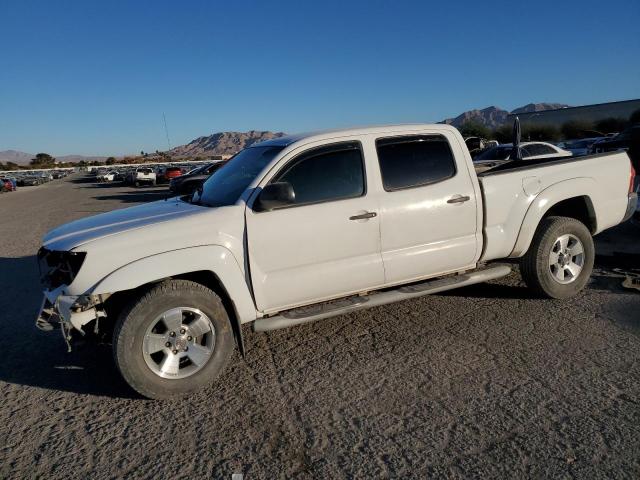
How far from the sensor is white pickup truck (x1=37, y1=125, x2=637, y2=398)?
11.2 feet

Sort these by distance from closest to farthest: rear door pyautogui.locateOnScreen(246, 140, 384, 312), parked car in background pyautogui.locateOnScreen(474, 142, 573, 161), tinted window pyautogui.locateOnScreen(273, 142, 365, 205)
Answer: rear door pyautogui.locateOnScreen(246, 140, 384, 312), tinted window pyautogui.locateOnScreen(273, 142, 365, 205), parked car in background pyautogui.locateOnScreen(474, 142, 573, 161)

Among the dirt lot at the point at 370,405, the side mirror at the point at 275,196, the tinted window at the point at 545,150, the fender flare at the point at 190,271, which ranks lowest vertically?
the dirt lot at the point at 370,405

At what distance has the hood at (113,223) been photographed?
11.5 feet


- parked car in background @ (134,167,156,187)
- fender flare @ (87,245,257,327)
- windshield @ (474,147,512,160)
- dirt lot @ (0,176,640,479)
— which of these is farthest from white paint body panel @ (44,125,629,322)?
parked car in background @ (134,167,156,187)

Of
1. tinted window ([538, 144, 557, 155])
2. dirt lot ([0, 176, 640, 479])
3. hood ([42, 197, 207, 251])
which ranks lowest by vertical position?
dirt lot ([0, 176, 640, 479])

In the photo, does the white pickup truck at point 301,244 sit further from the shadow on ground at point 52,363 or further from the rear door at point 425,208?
the shadow on ground at point 52,363

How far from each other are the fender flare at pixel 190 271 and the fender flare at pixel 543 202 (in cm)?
279

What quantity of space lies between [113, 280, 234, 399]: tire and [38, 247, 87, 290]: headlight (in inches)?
19.4

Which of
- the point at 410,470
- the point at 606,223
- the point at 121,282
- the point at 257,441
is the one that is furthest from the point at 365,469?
the point at 606,223

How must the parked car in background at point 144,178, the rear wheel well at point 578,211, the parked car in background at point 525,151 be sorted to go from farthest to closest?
1. the parked car in background at point 144,178
2. the parked car in background at point 525,151
3. the rear wheel well at point 578,211

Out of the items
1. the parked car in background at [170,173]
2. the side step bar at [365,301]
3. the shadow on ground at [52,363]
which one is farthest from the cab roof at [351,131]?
the parked car in background at [170,173]

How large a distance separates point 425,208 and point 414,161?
46 cm

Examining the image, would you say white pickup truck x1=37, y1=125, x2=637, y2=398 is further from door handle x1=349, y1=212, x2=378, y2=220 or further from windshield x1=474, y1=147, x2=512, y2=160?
windshield x1=474, y1=147, x2=512, y2=160

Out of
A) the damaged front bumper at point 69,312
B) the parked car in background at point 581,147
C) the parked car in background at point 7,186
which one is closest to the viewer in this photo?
the damaged front bumper at point 69,312
